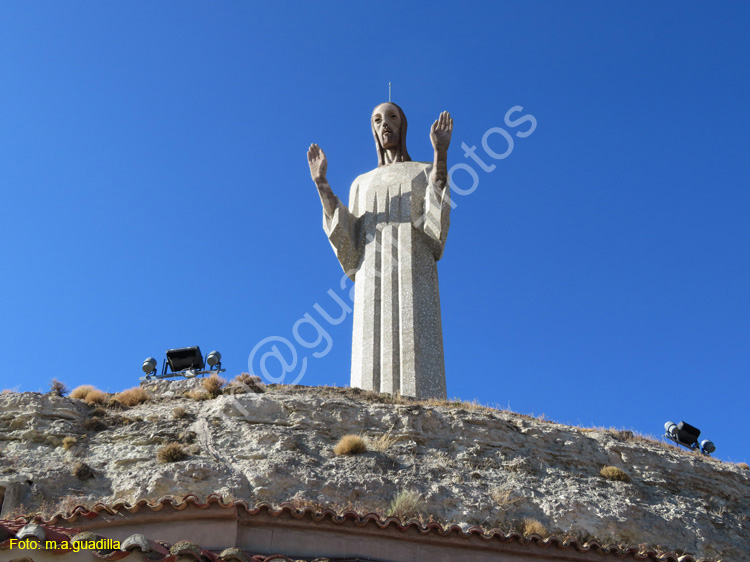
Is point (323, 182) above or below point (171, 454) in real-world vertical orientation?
above

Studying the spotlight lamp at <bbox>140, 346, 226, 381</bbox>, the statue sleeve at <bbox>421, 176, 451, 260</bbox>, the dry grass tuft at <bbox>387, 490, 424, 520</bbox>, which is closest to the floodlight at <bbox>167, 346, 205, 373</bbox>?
the spotlight lamp at <bbox>140, 346, 226, 381</bbox>

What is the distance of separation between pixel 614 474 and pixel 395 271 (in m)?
7.90

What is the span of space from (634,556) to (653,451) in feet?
18.6

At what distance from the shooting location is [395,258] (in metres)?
A: 21.2

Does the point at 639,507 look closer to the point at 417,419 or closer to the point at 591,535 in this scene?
the point at 591,535

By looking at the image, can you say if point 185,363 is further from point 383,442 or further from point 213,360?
point 383,442

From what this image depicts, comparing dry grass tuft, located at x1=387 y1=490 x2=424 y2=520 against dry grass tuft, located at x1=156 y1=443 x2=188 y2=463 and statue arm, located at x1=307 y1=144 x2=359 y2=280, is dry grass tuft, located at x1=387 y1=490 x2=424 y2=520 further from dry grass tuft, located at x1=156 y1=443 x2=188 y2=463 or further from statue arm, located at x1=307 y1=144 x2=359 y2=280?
statue arm, located at x1=307 y1=144 x2=359 y2=280

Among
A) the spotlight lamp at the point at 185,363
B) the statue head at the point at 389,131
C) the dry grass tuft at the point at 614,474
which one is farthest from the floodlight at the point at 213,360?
the dry grass tuft at the point at 614,474

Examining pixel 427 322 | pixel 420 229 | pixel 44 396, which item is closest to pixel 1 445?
pixel 44 396

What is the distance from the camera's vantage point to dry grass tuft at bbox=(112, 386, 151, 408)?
55.8ft

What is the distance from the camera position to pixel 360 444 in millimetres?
14703

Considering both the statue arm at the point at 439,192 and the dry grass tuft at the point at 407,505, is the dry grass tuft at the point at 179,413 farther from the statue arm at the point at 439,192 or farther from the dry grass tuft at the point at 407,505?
the statue arm at the point at 439,192

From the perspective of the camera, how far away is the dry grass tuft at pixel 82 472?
13562mm

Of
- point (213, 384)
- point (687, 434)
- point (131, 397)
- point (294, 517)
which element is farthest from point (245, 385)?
point (687, 434)
